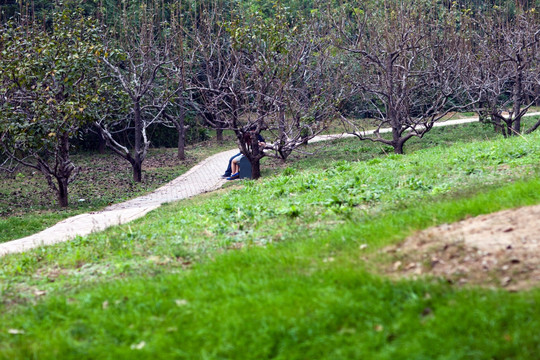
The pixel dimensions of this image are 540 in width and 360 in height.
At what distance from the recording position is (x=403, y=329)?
3.64 meters

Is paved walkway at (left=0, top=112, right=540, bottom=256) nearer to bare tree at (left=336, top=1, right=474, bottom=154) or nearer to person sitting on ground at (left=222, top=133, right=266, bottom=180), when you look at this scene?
Answer: person sitting on ground at (left=222, top=133, right=266, bottom=180)

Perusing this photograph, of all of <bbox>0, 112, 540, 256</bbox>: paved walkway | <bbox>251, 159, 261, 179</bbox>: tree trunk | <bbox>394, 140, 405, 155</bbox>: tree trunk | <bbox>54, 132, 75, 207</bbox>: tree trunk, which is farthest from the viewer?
<bbox>394, 140, 405, 155</bbox>: tree trunk

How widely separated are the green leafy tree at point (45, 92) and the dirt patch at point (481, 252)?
10528 millimetres

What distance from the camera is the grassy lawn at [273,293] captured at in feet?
11.8

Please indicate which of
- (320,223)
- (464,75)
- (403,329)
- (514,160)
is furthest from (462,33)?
(403,329)

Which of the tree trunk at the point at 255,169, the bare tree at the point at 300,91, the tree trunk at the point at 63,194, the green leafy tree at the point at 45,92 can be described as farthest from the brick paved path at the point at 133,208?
the bare tree at the point at 300,91

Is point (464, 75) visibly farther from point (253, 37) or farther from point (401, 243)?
point (401, 243)

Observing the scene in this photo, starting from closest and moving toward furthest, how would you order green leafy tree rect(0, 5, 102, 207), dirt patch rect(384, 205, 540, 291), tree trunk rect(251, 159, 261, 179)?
1. dirt patch rect(384, 205, 540, 291)
2. green leafy tree rect(0, 5, 102, 207)
3. tree trunk rect(251, 159, 261, 179)

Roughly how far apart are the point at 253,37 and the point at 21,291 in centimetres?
1318

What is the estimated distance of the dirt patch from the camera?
414 centimetres

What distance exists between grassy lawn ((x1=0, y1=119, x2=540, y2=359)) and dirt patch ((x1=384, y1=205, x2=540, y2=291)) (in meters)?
0.18

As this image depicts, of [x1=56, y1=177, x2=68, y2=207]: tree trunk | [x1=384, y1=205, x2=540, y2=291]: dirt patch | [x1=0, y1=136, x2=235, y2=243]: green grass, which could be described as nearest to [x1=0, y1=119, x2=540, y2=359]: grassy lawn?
[x1=384, y1=205, x2=540, y2=291]: dirt patch

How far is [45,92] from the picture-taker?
1370 cm

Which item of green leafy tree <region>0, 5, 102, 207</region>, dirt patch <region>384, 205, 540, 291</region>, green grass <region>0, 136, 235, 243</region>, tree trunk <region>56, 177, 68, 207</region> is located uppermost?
Result: green leafy tree <region>0, 5, 102, 207</region>
